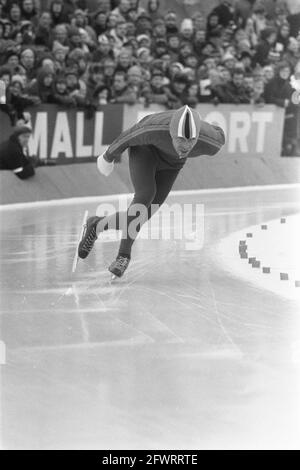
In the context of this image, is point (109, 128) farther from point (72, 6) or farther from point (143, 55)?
point (72, 6)

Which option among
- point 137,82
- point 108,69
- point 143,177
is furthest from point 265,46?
point 143,177

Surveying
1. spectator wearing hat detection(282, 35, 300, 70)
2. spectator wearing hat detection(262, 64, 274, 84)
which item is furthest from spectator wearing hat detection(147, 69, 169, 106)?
spectator wearing hat detection(282, 35, 300, 70)

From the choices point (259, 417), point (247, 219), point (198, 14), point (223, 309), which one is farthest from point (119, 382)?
point (198, 14)

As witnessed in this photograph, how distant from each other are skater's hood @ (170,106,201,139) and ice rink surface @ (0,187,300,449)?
42.0 inches

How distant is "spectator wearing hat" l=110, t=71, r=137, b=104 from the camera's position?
1183 cm

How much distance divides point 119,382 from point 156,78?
29.0 ft

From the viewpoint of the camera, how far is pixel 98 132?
11.7 metres

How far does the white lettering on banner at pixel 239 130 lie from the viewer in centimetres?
1327

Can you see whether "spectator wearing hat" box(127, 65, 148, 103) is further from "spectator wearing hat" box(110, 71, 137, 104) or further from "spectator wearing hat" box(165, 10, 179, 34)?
"spectator wearing hat" box(165, 10, 179, 34)

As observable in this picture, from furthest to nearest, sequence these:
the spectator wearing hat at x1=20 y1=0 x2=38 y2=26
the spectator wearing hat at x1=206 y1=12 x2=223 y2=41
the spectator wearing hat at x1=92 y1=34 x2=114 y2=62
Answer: the spectator wearing hat at x1=206 y1=12 x2=223 y2=41 < the spectator wearing hat at x1=92 y1=34 x2=114 y2=62 < the spectator wearing hat at x1=20 y1=0 x2=38 y2=26

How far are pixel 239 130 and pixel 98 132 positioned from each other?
2653 mm

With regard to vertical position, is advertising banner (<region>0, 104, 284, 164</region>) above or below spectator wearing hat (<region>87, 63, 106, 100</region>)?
below
